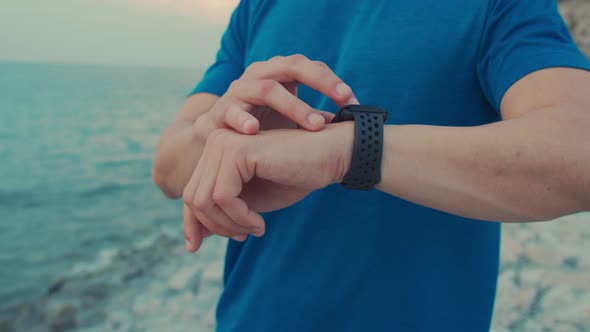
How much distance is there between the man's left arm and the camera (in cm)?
75

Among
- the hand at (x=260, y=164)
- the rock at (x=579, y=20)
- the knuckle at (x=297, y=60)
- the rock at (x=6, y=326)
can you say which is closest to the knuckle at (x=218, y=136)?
the hand at (x=260, y=164)

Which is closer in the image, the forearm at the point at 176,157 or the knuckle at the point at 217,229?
the knuckle at the point at 217,229

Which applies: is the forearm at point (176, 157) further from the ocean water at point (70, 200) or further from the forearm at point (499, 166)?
A: the ocean water at point (70, 200)

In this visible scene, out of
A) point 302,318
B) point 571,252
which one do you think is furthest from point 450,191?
point 571,252

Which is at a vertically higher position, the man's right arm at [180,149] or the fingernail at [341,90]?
the fingernail at [341,90]

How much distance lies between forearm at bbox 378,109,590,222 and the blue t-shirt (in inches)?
9.0

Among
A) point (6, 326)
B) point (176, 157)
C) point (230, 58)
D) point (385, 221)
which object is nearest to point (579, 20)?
point (230, 58)

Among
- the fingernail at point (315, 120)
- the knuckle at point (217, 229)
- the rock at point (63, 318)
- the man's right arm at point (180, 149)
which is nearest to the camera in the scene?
the fingernail at point (315, 120)

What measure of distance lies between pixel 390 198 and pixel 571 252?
4.18m

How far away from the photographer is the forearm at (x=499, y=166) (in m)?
0.74

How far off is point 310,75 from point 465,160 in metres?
0.36

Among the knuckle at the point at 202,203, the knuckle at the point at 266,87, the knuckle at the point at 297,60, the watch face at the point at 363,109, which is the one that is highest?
the knuckle at the point at 297,60

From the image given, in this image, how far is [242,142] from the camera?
0.86 metres

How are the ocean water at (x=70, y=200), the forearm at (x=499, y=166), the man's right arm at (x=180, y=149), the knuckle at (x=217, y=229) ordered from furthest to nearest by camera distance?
1. the ocean water at (x=70, y=200)
2. the man's right arm at (x=180, y=149)
3. the knuckle at (x=217, y=229)
4. the forearm at (x=499, y=166)
